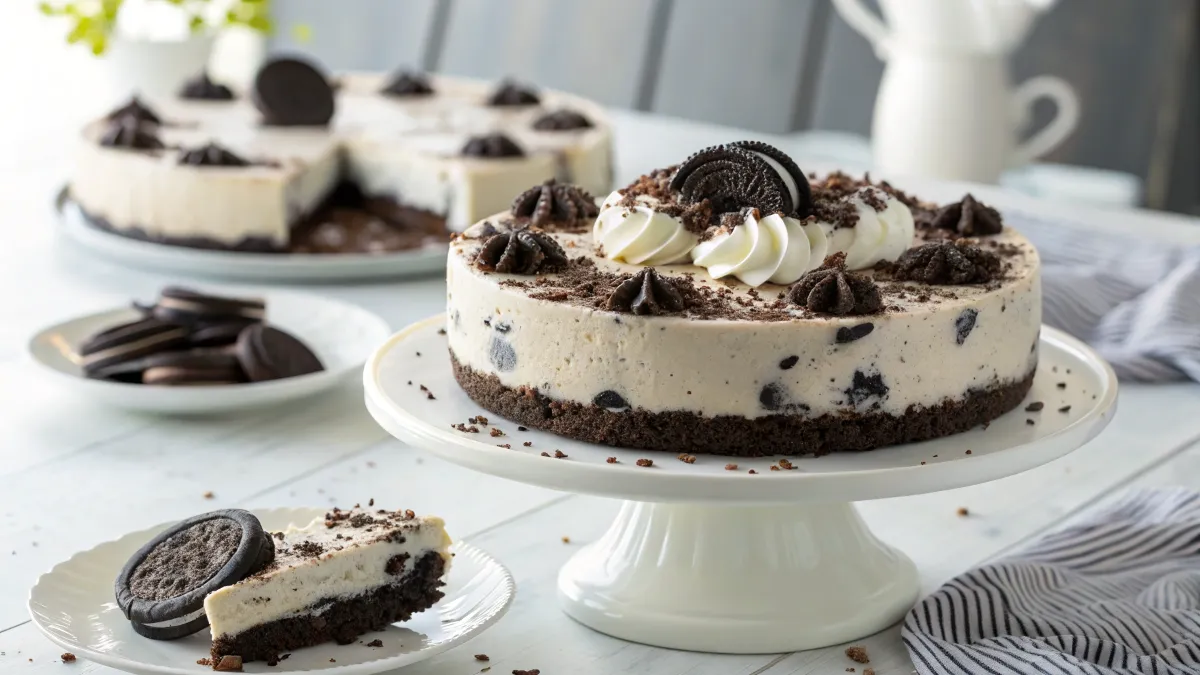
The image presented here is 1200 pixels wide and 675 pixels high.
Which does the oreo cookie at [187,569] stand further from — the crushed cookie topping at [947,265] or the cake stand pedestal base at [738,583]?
the crushed cookie topping at [947,265]

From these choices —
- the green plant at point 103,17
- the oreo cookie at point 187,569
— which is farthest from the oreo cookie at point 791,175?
the green plant at point 103,17

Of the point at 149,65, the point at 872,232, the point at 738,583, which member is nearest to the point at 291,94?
the point at 149,65

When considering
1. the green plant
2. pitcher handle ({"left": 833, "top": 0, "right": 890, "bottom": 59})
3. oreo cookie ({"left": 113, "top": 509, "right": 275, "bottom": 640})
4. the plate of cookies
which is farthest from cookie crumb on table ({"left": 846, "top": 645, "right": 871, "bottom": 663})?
the green plant

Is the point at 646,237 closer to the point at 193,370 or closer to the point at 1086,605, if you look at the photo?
the point at 1086,605

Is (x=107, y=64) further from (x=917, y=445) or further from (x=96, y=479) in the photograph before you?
(x=917, y=445)

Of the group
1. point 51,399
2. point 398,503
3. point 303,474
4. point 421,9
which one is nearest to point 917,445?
point 398,503
